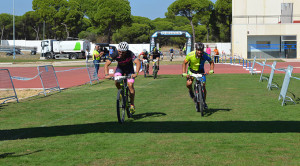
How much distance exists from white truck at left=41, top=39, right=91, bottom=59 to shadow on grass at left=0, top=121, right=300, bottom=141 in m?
53.8

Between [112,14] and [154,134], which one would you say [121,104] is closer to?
[154,134]

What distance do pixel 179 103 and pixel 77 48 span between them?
167 ft

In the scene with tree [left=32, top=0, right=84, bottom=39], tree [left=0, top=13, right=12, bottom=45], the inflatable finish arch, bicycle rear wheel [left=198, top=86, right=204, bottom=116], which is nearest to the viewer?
bicycle rear wheel [left=198, top=86, right=204, bottom=116]

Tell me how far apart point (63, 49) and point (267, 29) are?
2675 cm

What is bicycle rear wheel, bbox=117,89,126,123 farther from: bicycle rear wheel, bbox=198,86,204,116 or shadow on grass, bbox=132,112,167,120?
bicycle rear wheel, bbox=198,86,204,116

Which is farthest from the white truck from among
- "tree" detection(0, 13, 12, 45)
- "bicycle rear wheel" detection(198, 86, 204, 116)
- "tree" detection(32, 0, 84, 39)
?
"tree" detection(0, 13, 12, 45)

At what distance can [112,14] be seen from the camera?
92875 mm

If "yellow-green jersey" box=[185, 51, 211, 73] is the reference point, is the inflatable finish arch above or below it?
above

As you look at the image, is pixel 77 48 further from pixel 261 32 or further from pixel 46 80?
pixel 46 80

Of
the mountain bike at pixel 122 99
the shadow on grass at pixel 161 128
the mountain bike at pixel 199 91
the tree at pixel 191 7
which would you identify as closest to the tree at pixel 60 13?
the tree at pixel 191 7

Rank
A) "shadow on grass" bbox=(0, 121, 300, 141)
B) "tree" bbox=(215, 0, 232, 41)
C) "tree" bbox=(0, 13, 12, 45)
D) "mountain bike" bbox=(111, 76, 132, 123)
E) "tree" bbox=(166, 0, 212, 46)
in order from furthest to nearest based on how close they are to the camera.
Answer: "tree" bbox=(0, 13, 12, 45)
"tree" bbox=(166, 0, 212, 46)
"tree" bbox=(215, 0, 232, 41)
"mountain bike" bbox=(111, 76, 132, 123)
"shadow on grass" bbox=(0, 121, 300, 141)

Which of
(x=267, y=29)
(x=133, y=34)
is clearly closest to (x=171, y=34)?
(x=267, y=29)

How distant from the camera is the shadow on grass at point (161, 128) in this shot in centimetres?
893

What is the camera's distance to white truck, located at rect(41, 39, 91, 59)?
6312cm
